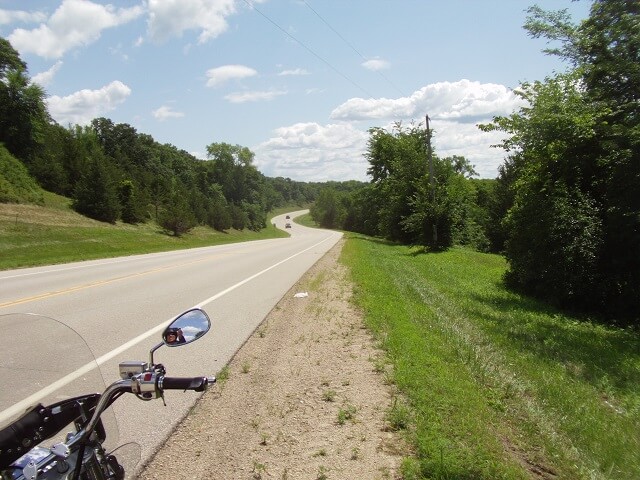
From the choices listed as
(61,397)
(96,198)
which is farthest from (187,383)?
(96,198)

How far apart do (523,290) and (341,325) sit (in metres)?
10.5

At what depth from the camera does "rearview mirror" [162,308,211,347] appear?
9.10ft

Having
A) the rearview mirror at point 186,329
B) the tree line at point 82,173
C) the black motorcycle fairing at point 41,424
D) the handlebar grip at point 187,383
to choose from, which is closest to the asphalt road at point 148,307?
the black motorcycle fairing at point 41,424

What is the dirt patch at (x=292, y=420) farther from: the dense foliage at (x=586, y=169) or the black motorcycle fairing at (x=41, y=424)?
the dense foliage at (x=586, y=169)

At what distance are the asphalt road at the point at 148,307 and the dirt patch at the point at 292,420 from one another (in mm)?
326

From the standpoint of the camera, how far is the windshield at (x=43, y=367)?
250 centimetres

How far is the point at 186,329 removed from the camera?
9.45 feet

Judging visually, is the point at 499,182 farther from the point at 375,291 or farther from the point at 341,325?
the point at 341,325

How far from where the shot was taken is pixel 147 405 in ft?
16.5

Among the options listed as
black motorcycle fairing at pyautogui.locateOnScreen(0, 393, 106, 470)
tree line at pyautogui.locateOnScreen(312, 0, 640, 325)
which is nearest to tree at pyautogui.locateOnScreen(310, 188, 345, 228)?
tree line at pyautogui.locateOnScreen(312, 0, 640, 325)

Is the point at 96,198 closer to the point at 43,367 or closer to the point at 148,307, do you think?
the point at 148,307

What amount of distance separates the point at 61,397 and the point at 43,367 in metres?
0.23

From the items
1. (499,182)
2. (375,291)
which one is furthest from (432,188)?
(375,291)

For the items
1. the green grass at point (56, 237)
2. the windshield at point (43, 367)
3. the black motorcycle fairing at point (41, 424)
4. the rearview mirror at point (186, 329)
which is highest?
the rearview mirror at point (186, 329)
